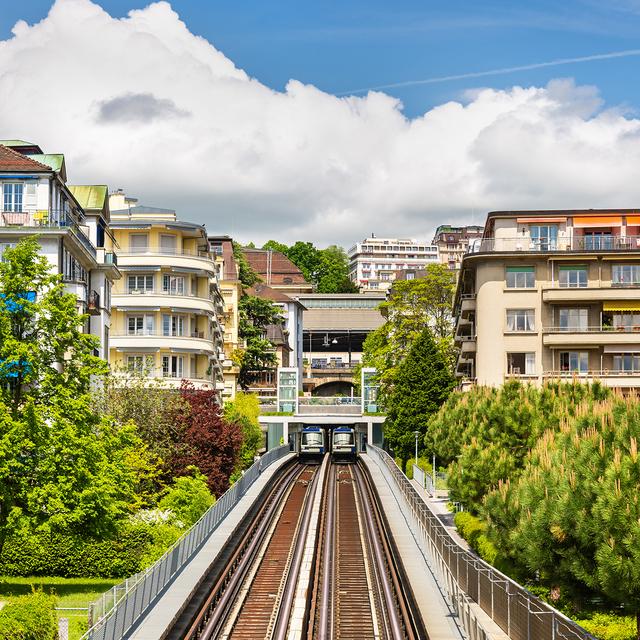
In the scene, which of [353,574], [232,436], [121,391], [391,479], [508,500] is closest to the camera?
[508,500]

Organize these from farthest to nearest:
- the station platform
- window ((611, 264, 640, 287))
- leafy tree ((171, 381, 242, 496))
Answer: window ((611, 264, 640, 287)), leafy tree ((171, 381, 242, 496)), the station platform

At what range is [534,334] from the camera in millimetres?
73000

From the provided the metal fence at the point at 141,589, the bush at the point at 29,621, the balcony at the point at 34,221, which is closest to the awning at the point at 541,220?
the balcony at the point at 34,221

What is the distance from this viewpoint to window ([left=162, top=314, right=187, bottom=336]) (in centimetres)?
8112

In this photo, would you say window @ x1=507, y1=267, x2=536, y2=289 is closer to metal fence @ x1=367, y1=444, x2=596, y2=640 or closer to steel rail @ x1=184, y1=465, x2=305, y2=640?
steel rail @ x1=184, y1=465, x2=305, y2=640

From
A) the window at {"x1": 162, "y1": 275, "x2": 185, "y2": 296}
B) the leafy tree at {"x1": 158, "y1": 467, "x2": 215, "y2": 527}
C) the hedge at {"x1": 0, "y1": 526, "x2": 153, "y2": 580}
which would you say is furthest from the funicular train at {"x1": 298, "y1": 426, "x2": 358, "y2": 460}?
the hedge at {"x1": 0, "y1": 526, "x2": 153, "y2": 580}

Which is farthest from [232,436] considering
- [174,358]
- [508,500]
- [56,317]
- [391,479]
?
[508,500]

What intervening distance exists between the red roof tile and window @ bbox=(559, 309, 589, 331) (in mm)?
34779

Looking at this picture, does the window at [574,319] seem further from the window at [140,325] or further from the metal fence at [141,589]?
the metal fence at [141,589]

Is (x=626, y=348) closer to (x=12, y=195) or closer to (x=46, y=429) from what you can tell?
(x=12, y=195)

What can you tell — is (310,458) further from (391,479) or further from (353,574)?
(353,574)

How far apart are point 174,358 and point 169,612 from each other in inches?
1921

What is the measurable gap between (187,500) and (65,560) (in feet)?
30.7

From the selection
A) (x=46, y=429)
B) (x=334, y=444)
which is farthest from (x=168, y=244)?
(x=46, y=429)
